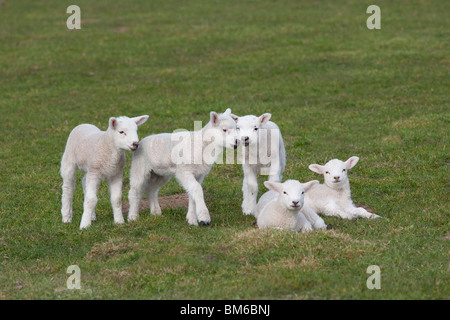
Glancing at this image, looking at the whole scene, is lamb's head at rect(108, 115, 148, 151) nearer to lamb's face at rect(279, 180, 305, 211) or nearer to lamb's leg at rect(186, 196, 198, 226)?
lamb's leg at rect(186, 196, 198, 226)

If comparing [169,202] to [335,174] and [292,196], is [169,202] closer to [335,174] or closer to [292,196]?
[335,174]

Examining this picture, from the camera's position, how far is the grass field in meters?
9.37

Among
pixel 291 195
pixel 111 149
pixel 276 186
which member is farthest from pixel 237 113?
pixel 291 195

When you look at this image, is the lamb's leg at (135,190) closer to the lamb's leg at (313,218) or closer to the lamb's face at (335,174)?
the lamb's leg at (313,218)

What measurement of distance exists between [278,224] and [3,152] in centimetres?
993

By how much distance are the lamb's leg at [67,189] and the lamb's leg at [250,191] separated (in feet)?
9.34

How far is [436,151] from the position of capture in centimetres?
1596

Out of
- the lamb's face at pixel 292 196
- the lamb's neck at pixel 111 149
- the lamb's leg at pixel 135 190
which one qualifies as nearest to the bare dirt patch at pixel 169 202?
the lamb's leg at pixel 135 190

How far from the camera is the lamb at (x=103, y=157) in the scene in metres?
11.5

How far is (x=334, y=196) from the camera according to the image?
12.3 m

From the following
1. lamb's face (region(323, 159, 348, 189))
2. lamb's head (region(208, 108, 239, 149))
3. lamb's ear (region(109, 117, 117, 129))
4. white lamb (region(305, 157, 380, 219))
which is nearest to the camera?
lamb's head (region(208, 108, 239, 149))

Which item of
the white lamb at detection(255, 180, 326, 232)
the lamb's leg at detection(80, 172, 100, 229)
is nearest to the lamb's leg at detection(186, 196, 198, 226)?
the white lamb at detection(255, 180, 326, 232)

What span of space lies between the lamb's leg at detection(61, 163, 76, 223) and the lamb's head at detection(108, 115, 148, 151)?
1309mm

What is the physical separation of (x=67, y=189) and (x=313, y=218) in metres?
4.08
